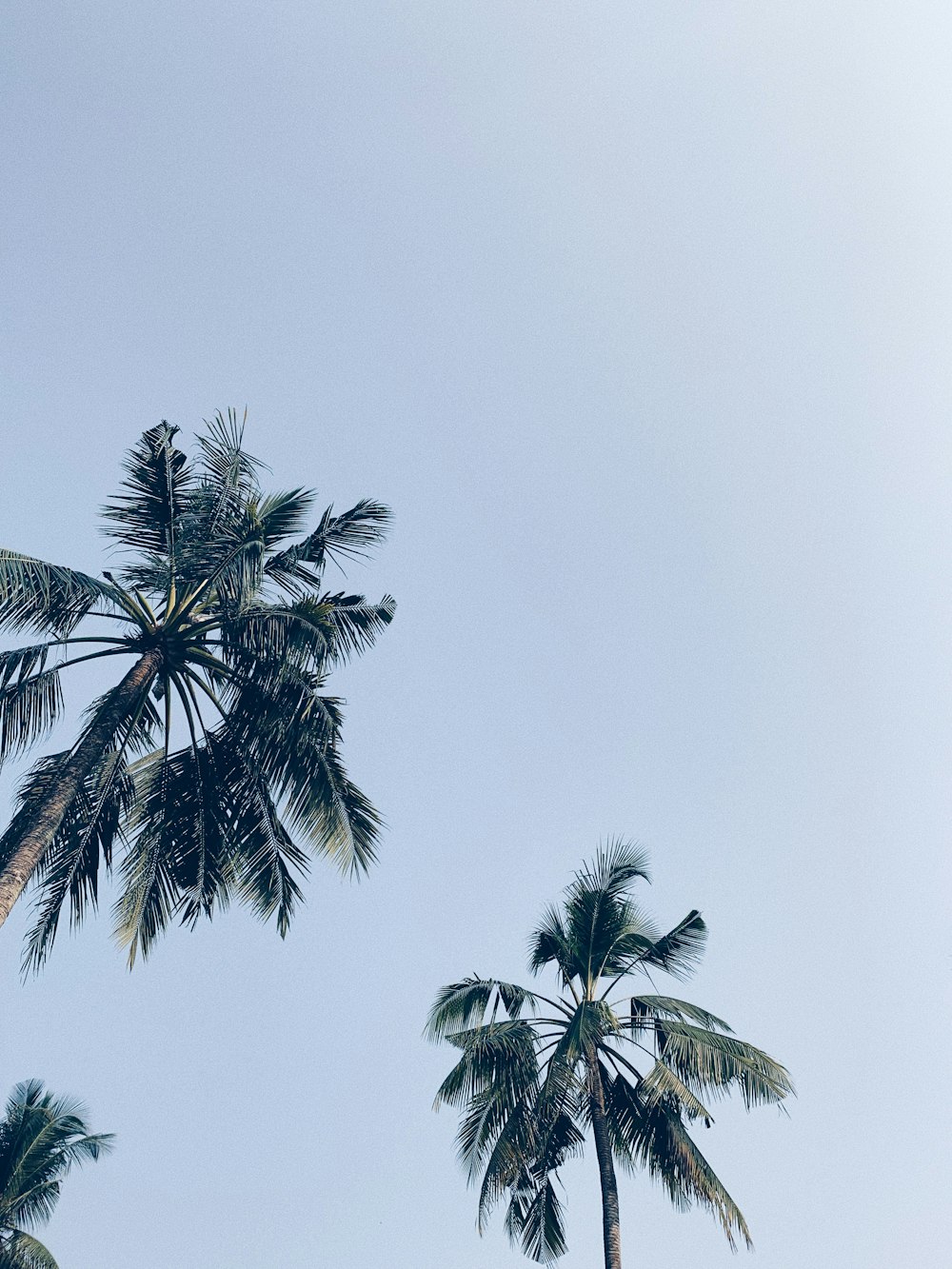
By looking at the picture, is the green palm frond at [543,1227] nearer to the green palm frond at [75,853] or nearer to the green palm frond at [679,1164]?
the green palm frond at [679,1164]

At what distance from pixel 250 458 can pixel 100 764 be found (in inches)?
208

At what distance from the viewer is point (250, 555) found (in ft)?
51.4

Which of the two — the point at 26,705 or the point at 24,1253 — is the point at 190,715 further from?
the point at 24,1253

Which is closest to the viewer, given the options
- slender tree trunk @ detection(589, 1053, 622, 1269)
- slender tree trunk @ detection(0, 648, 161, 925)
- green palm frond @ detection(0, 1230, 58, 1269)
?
slender tree trunk @ detection(0, 648, 161, 925)

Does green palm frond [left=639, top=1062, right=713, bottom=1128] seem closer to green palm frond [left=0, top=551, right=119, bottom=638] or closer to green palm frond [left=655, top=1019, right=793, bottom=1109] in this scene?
green palm frond [left=655, top=1019, right=793, bottom=1109]

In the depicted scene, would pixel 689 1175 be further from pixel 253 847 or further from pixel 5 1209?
pixel 5 1209

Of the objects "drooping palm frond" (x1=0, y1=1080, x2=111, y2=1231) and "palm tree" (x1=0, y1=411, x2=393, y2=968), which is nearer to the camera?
"palm tree" (x1=0, y1=411, x2=393, y2=968)

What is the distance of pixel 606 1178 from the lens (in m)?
18.8

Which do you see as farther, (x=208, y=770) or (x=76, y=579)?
(x=208, y=770)

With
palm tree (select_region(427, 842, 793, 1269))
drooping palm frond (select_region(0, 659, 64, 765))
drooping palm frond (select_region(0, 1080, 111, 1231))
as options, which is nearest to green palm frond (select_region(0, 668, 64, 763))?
drooping palm frond (select_region(0, 659, 64, 765))

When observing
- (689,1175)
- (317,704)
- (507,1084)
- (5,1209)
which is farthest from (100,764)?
(5,1209)

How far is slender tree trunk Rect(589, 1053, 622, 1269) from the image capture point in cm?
1839

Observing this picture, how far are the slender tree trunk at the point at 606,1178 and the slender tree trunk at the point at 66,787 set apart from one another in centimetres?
1052

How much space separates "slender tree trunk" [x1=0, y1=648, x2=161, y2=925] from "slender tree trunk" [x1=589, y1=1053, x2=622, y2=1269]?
414 inches
